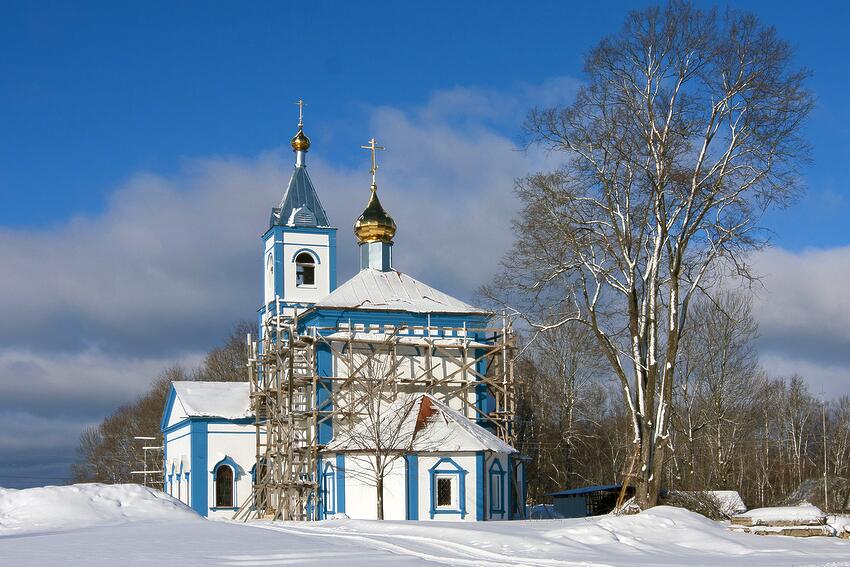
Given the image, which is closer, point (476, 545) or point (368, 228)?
point (476, 545)

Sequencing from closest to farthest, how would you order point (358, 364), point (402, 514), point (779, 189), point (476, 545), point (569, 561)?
1. point (569, 561)
2. point (476, 545)
3. point (779, 189)
4. point (402, 514)
5. point (358, 364)

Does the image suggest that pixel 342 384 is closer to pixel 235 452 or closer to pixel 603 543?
pixel 235 452

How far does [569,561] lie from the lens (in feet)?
55.4

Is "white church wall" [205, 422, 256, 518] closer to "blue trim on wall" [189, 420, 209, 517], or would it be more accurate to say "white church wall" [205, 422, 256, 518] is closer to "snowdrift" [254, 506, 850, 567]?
"blue trim on wall" [189, 420, 209, 517]

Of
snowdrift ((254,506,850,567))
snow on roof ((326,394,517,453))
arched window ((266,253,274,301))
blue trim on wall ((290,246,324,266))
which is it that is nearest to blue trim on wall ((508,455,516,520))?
snow on roof ((326,394,517,453))

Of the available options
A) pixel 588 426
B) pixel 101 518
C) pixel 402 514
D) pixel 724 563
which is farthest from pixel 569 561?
pixel 588 426

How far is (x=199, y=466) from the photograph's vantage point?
37.2 metres

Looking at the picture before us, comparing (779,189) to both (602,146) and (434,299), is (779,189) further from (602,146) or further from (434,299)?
(434,299)

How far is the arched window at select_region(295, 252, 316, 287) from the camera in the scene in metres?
41.7

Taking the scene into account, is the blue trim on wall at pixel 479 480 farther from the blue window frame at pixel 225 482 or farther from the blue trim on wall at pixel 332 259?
the blue trim on wall at pixel 332 259

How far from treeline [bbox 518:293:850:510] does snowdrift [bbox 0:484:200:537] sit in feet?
63.1

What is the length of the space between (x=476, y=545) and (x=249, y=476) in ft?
64.9

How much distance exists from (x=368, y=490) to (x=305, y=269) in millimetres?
13021

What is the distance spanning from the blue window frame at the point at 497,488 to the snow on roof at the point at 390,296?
5537mm
